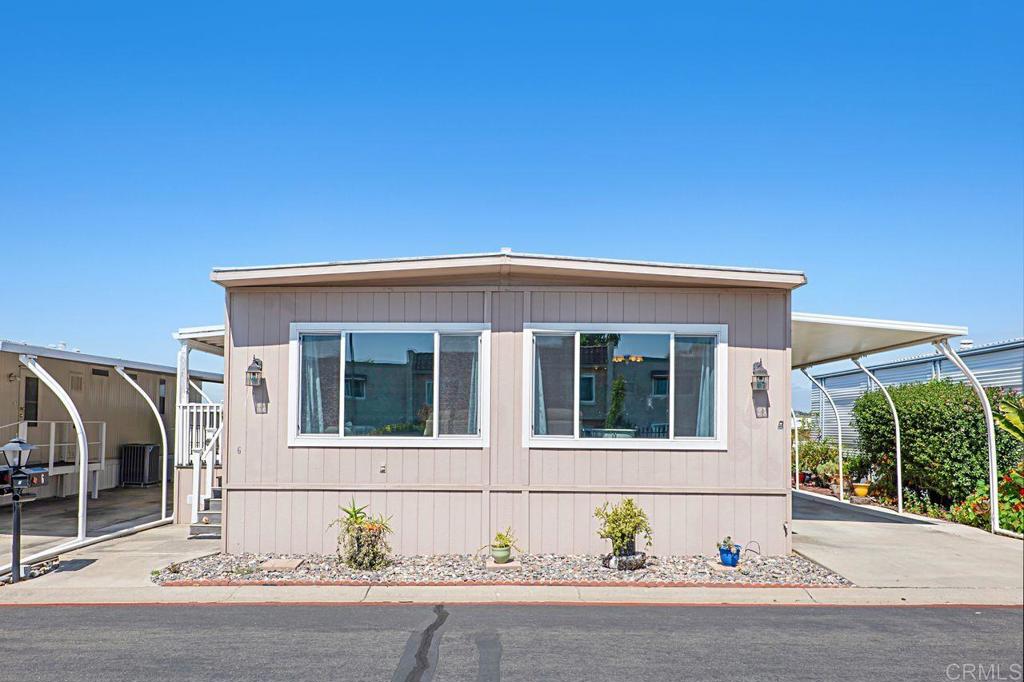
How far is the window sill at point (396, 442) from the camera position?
27.6 ft

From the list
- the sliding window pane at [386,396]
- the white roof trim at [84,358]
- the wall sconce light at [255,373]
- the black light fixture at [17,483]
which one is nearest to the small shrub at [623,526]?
the sliding window pane at [386,396]

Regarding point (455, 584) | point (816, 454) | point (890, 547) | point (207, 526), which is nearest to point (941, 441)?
point (890, 547)

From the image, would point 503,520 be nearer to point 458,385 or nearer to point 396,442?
point 396,442

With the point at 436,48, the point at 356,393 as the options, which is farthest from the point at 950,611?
the point at 436,48

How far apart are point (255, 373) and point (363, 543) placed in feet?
7.49

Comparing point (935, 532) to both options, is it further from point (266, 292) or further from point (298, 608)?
point (266, 292)

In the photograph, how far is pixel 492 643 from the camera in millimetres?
5434

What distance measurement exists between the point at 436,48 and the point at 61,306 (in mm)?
14817

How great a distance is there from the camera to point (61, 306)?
836 inches

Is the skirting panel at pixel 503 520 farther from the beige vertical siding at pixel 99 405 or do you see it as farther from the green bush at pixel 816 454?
the green bush at pixel 816 454

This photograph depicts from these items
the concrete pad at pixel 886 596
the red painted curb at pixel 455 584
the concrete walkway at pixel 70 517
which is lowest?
the concrete walkway at pixel 70 517

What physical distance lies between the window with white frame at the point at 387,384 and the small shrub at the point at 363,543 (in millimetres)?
917

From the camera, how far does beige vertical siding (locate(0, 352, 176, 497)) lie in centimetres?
1329

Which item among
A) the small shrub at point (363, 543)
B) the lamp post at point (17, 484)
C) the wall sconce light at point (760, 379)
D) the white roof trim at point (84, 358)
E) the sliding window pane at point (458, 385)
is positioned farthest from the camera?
the white roof trim at point (84, 358)
